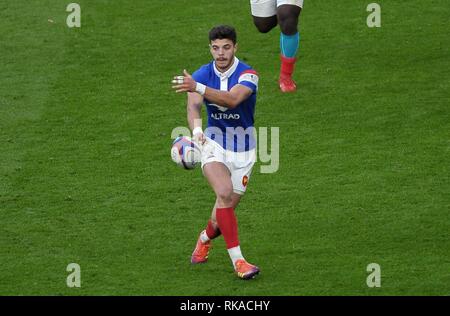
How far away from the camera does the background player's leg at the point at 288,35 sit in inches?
540

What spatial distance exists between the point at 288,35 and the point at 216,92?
15.7 feet

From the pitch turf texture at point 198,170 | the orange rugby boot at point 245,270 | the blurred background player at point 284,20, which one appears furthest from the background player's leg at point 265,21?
the orange rugby boot at point 245,270

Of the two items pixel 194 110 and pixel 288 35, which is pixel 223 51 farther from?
pixel 288 35

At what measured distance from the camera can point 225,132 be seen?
9.77 m

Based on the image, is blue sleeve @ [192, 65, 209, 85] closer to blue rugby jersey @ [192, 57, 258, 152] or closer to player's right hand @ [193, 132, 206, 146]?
blue rugby jersey @ [192, 57, 258, 152]

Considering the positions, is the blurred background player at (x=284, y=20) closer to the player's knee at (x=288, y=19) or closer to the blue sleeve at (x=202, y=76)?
the player's knee at (x=288, y=19)

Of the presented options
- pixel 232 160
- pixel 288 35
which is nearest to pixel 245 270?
pixel 232 160

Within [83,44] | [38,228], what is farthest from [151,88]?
[38,228]

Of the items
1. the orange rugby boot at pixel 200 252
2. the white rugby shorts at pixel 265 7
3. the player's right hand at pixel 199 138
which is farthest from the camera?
the white rugby shorts at pixel 265 7

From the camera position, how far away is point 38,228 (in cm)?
1064
